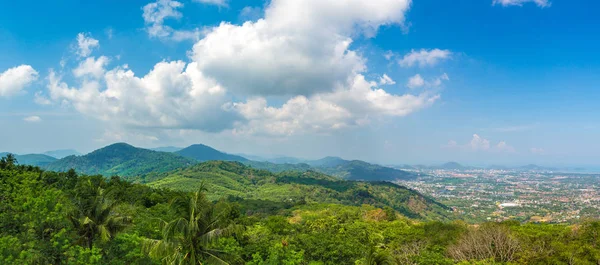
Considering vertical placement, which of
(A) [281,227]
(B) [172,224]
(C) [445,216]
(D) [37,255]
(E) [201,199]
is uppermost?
(E) [201,199]

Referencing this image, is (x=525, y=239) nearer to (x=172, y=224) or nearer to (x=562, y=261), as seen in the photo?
(x=562, y=261)

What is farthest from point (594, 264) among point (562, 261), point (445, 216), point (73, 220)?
point (445, 216)

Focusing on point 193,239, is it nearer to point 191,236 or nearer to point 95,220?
point 191,236

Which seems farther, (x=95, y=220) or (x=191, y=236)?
(x=95, y=220)

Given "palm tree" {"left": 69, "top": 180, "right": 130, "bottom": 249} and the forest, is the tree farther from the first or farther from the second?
"palm tree" {"left": 69, "top": 180, "right": 130, "bottom": 249}

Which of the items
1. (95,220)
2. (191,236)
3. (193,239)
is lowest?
(95,220)

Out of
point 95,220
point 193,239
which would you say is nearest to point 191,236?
point 193,239
